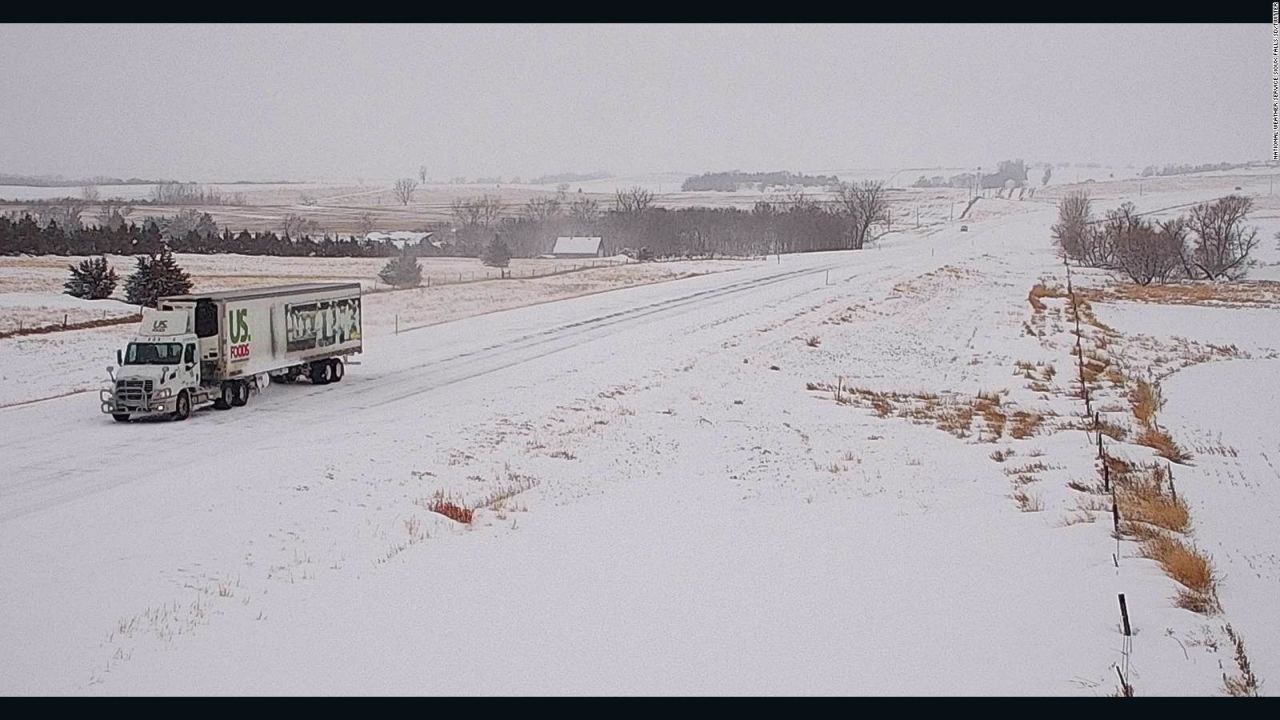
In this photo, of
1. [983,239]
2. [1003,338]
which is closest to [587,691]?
[1003,338]

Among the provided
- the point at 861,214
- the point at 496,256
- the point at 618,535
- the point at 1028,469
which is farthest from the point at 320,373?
the point at 861,214

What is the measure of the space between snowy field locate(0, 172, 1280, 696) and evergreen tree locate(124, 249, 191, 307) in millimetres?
14878

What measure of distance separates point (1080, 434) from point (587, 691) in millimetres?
18185

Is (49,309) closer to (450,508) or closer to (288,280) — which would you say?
(288,280)

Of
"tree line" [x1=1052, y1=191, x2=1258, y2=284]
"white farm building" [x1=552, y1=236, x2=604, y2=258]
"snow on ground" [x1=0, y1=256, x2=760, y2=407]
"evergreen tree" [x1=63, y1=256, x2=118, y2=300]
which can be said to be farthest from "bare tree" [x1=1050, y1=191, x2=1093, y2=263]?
"evergreen tree" [x1=63, y1=256, x2=118, y2=300]

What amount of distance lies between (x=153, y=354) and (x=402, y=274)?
1785 inches

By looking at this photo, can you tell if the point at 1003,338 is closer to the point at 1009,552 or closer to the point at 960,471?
the point at 960,471

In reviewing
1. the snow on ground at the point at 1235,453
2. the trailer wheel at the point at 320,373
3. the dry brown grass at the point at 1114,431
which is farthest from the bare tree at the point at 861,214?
the dry brown grass at the point at 1114,431

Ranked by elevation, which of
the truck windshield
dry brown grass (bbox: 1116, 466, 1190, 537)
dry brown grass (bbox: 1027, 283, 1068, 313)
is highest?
the truck windshield

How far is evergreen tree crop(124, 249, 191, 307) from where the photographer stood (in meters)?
50.5

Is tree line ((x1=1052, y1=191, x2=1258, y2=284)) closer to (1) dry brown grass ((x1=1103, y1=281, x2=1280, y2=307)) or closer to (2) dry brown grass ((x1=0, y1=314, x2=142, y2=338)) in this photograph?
(1) dry brown grass ((x1=1103, y1=281, x2=1280, y2=307))

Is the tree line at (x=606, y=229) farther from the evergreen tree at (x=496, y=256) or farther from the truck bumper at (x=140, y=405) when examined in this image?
the truck bumper at (x=140, y=405)

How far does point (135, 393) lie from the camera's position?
2497cm
